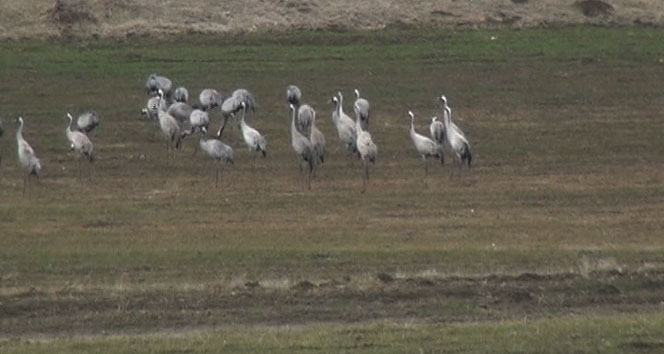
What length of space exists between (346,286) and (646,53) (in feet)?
86.2

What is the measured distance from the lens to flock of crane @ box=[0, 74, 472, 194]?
102 feet

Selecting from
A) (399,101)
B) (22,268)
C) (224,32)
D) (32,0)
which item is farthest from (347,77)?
(22,268)

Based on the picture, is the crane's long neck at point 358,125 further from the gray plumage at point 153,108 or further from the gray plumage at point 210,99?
the gray plumage at point 153,108

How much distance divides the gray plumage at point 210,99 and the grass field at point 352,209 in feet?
2.82

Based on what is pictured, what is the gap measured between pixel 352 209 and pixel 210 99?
30.5ft

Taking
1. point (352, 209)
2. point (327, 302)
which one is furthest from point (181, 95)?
point (327, 302)

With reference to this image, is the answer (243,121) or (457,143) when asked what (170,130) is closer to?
(243,121)

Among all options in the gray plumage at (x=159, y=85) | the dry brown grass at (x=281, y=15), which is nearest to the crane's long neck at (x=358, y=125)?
the gray plumage at (x=159, y=85)

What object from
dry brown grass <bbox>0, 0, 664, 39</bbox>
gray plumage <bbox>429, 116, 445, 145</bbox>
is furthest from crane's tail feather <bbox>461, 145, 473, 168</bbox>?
dry brown grass <bbox>0, 0, 664, 39</bbox>

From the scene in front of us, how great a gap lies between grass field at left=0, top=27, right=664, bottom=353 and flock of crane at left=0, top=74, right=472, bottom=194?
41 cm

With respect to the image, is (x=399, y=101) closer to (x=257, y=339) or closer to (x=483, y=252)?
(x=483, y=252)

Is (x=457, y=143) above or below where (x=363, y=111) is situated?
below

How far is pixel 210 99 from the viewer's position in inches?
1437

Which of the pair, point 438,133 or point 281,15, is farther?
point 281,15
